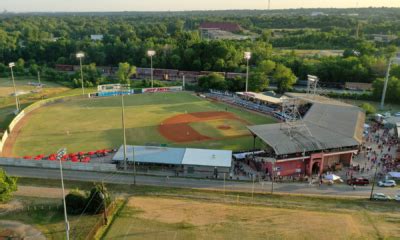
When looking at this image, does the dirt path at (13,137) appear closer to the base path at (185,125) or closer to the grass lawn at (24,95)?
the grass lawn at (24,95)

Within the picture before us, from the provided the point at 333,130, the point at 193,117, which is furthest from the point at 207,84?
the point at 333,130

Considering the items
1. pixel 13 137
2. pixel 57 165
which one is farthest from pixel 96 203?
pixel 13 137

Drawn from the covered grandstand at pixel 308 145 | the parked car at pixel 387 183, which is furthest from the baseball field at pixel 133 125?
the parked car at pixel 387 183

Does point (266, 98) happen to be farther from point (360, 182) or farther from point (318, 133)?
point (360, 182)

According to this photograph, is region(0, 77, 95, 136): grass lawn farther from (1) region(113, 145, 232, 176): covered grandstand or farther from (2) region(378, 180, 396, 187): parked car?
(2) region(378, 180, 396, 187): parked car

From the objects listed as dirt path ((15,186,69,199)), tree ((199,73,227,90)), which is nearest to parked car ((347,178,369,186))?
dirt path ((15,186,69,199))

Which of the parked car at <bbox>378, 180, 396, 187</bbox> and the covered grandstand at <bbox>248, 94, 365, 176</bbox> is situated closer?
the parked car at <bbox>378, 180, 396, 187</bbox>

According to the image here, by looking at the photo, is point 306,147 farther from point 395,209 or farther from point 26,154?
point 26,154
